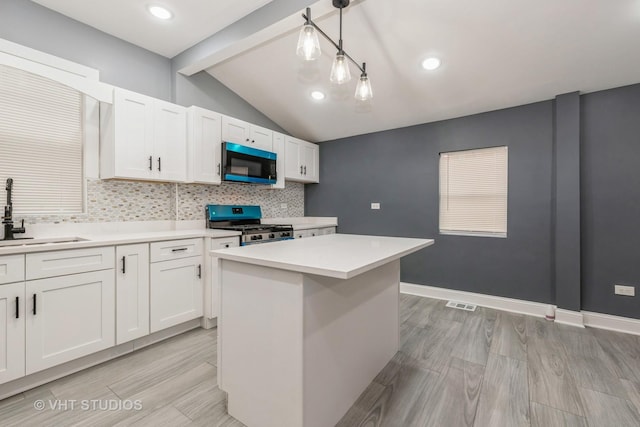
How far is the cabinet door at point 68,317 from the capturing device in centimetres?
178

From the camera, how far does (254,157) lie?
11.8ft

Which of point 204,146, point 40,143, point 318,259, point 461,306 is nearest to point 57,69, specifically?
point 40,143

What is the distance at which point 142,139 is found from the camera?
104 inches

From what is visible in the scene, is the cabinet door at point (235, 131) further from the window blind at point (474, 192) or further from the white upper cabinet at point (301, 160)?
the window blind at point (474, 192)

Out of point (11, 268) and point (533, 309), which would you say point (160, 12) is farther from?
point (533, 309)

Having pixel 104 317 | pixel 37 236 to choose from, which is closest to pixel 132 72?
pixel 37 236

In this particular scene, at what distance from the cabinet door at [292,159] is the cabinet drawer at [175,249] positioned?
190 centimetres

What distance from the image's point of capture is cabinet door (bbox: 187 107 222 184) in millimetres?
2994

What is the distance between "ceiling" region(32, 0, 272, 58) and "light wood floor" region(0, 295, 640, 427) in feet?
9.63

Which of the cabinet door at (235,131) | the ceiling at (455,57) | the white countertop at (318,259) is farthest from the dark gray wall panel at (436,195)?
the white countertop at (318,259)

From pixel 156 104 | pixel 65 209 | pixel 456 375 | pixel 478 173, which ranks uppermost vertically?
pixel 156 104

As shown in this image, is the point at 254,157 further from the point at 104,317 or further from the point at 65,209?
the point at 104,317

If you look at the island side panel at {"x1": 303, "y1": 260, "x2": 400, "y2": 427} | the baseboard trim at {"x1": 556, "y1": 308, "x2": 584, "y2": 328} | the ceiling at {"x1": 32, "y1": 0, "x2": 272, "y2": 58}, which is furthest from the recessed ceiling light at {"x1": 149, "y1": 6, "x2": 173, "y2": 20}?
the baseboard trim at {"x1": 556, "y1": 308, "x2": 584, "y2": 328}

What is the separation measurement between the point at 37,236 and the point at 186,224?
1.22 m
